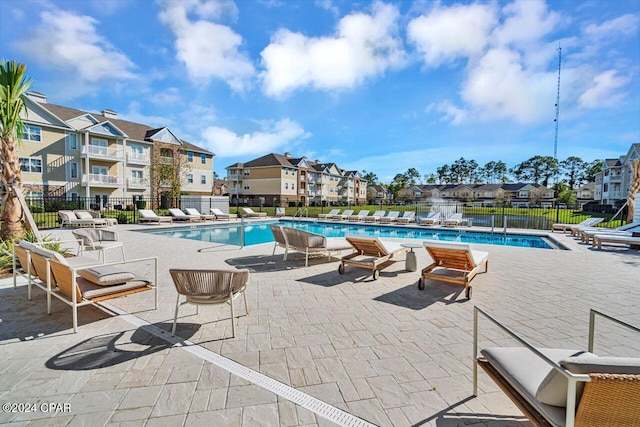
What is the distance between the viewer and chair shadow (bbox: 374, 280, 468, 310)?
4.79 metres

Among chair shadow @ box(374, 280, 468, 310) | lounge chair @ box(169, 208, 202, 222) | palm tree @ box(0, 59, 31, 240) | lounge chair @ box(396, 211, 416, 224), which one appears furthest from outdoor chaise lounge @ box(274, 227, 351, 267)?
lounge chair @ box(169, 208, 202, 222)

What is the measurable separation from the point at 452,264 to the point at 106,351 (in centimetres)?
553

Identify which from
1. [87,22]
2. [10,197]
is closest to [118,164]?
[87,22]

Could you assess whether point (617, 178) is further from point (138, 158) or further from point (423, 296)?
point (138, 158)

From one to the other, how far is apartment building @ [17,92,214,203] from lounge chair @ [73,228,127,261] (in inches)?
793

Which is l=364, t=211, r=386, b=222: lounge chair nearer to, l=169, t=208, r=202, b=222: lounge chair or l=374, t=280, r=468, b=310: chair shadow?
l=169, t=208, r=202, b=222: lounge chair

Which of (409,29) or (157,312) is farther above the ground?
(409,29)

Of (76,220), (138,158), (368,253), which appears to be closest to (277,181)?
(138,158)

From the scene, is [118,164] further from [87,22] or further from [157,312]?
[157,312]

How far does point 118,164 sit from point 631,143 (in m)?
63.3

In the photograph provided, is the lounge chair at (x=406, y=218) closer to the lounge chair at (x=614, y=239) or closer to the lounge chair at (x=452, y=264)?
the lounge chair at (x=614, y=239)

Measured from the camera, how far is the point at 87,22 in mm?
10719

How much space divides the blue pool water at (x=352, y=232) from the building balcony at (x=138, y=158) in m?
18.6

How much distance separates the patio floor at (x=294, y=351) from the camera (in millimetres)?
2312
